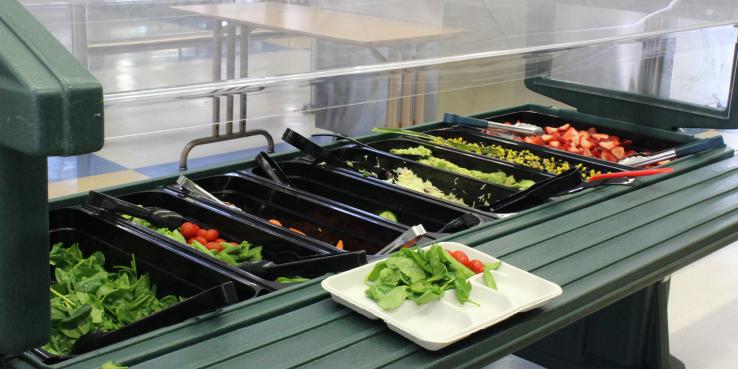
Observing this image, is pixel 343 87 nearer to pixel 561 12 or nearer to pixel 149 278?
pixel 149 278

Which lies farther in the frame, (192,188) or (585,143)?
(585,143)

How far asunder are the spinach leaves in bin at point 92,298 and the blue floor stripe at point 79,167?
9.86ft

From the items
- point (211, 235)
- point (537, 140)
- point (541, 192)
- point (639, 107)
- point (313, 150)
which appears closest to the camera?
point (211, 235)

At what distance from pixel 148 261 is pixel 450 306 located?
0.57 m

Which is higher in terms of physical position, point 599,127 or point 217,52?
point 217,52

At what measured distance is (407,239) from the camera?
1656 mm

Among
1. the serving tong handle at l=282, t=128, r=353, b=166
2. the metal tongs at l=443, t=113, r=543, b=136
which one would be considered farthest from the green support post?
the metal tongs at l=443, t=113, r=543, b=136

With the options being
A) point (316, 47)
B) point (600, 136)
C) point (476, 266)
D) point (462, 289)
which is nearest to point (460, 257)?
point (476, 266)

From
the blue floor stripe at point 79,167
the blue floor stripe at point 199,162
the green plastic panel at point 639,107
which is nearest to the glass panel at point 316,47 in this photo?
the green plastic panel at point 639,107

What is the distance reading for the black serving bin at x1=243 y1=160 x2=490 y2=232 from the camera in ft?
6.40

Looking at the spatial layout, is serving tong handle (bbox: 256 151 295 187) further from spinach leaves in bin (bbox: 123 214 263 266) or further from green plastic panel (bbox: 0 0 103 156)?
green plastic panel (bbox: 0 0 103 156)

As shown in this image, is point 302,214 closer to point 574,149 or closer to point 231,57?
point 231,57

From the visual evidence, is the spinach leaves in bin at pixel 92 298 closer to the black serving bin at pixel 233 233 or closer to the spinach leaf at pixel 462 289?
the black serving bin at pixel 233 233

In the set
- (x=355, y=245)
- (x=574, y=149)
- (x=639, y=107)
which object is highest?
(x=639, y=107)
